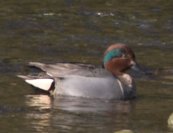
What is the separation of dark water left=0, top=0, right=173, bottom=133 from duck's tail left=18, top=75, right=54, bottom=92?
12 cm

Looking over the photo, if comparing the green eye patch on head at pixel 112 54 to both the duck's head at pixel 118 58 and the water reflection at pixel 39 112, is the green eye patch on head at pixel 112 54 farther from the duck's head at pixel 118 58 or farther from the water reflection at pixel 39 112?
the water reflection at pixel 39 112

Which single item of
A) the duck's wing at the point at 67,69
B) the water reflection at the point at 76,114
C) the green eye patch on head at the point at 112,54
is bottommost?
the water reflection at the point at 76,114

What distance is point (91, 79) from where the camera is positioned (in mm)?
15406

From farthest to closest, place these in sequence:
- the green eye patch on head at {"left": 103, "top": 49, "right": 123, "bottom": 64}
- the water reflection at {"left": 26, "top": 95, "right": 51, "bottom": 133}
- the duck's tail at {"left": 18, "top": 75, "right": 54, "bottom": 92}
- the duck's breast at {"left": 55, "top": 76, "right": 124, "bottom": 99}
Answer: the green eye patch on head at {"left": 103, "top": 49, "right": 123, "bottom": 64} → the duck's tail at {"left": 18, "top": 75, "right": 54, "bottom": 92} → the duck's breast at {"left": 55, "top": 76, "right": 124, "bottom": 99} → the water reflection at {"left": 26, "top": 95, "right": 51, "bottom": 133}

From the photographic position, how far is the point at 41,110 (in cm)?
1421

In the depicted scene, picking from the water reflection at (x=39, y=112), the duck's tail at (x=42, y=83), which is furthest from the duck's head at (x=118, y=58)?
the water reflection at (x=39, y=112)

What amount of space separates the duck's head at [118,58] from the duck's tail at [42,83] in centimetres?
86

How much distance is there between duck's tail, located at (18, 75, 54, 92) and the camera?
51.4 ft

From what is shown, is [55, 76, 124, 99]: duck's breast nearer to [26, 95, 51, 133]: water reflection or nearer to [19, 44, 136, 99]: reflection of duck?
[19, 44, 136, 99]: reflection of duck

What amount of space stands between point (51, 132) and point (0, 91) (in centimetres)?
269

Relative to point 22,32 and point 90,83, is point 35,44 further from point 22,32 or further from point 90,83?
point 90,83

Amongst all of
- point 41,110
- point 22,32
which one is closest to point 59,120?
point 41,110

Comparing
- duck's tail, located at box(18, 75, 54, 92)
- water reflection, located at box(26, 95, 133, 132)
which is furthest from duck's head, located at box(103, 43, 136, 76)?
duck's tail, located at box(18, 75, 54, 92)

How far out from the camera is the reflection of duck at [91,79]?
15422 millimetres
